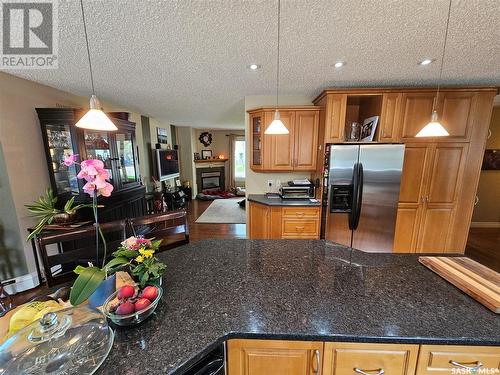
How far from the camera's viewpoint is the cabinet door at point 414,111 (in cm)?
252

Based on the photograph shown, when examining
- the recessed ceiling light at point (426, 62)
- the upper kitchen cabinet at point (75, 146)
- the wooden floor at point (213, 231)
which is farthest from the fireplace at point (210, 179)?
the recessed ceiling light at point (426, 62)

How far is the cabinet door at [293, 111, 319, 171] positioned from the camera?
2998mm

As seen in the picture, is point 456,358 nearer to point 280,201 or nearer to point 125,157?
point 280,201

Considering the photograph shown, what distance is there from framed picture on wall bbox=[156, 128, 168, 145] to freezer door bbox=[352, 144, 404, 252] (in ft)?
16.7

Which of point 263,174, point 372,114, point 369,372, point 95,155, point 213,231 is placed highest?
point 372,114

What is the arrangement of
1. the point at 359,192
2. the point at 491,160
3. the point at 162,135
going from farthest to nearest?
the point at 162,135 < the point at 491,160 < the point at 359,192

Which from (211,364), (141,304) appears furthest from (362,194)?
Answer: (141,304)

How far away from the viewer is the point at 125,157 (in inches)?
135

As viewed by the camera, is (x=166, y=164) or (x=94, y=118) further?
(x=166, y=164)

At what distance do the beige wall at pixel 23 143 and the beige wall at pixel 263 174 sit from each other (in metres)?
2.73

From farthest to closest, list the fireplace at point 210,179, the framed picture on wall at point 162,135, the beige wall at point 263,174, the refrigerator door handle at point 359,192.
Result: the fireplace at point 210,179
the framed picture on wall at point 162,135
the beige wall at point 263,174
the refrigerator door handle at point 359,192

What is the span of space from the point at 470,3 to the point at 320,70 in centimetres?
112

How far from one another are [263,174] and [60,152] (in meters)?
2.87

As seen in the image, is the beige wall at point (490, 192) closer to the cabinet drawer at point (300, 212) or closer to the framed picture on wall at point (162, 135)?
the cabinet drawer at point (300, 212)
